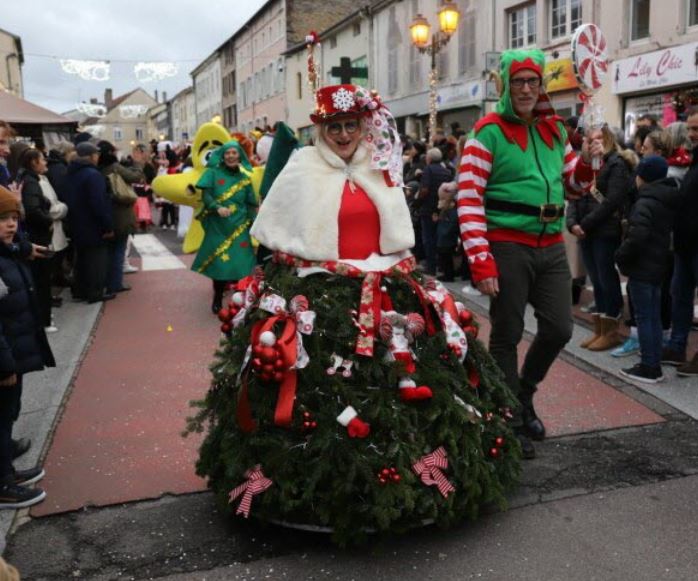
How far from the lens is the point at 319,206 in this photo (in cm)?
347

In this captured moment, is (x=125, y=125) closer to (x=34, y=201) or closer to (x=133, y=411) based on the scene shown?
(x=34, y=201)

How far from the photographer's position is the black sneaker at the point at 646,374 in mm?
5422

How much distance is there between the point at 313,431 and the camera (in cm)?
311

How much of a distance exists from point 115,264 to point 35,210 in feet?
8.50

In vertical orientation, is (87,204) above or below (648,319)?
above

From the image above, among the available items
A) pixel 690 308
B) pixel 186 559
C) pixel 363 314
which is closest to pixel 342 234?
pixel 363 314

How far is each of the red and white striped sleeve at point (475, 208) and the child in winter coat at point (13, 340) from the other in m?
2.26

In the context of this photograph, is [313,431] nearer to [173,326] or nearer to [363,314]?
[363,314]

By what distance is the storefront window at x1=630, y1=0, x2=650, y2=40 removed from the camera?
614 inches

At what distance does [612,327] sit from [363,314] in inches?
150

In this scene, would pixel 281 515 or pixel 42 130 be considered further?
pixel 42 130

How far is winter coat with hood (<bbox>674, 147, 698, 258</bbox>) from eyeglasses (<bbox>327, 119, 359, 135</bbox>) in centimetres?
301

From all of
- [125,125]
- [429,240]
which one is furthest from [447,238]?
[125,125]

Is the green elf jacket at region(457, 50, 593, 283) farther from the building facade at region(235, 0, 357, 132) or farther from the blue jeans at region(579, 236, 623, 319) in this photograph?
the building facade at region(235, 0, 357, 132)
